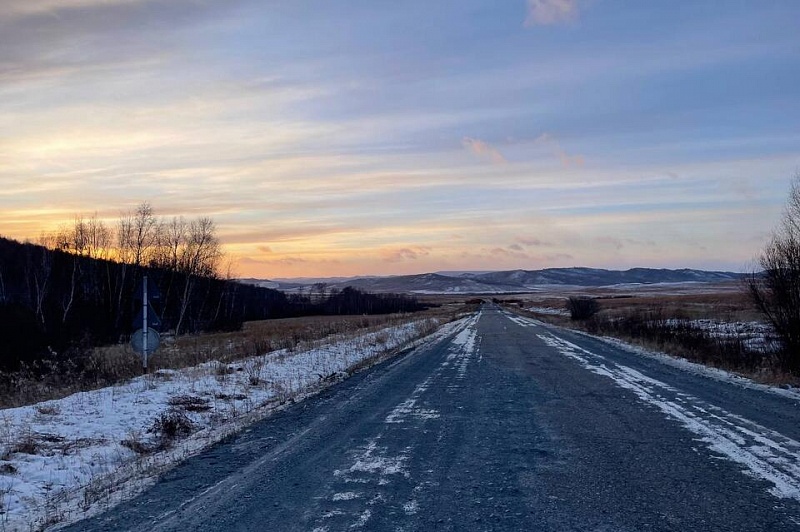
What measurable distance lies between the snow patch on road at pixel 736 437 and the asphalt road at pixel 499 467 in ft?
0.08

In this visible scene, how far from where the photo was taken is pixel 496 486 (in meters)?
5.93

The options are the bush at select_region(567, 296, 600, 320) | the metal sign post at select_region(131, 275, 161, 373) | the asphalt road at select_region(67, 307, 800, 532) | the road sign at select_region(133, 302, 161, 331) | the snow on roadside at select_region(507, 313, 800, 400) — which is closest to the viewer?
the asphalt road at select_region(67, 307, 800, 532)

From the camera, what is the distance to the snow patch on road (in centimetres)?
611

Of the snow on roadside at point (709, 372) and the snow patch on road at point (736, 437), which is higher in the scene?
the snow patch on road at point (736, 437)

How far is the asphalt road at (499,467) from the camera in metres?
5.06

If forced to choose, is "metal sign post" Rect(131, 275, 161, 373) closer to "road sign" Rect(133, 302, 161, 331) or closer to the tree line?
"road sign" Rect(133, 302, 161, 331)

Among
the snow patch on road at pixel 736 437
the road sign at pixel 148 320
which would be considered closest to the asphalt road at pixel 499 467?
the snow patch on road at pixel 736 437

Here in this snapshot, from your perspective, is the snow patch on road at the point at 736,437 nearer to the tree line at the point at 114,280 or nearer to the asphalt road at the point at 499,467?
the asphalt road at the point at 499,467

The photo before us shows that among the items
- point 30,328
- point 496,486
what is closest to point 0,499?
point 496,486

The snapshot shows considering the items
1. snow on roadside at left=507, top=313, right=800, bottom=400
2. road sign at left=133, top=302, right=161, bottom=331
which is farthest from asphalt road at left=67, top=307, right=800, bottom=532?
road sign at left=133, top=302, right=161, bottom=331

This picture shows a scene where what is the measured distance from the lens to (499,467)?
6652 millimetres

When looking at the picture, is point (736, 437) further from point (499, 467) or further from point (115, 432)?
point (115, 432)

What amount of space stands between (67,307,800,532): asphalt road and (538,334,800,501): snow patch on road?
0.03 metres

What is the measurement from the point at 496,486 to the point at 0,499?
498cm
